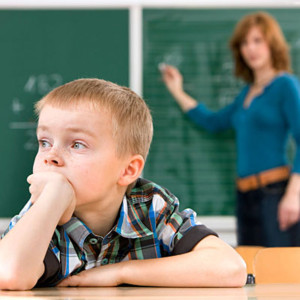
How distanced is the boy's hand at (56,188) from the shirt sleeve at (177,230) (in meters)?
0.25

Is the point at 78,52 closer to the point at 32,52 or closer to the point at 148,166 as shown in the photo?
the point at 32,52

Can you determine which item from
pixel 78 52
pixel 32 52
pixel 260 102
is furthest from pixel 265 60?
pixel 32 52

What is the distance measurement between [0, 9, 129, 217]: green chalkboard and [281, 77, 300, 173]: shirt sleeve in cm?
99

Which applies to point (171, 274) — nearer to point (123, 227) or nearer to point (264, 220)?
point (123, 227)

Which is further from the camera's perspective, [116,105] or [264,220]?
[264,220]

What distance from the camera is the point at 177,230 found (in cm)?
121

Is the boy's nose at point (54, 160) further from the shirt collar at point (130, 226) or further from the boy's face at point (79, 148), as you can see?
the shirt collar at point (130, 226)

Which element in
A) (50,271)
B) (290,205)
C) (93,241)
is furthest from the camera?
(290,205)

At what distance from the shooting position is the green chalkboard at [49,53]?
10.3 feet

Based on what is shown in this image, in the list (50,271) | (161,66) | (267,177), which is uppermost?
(161,66)

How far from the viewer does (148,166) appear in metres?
3.14

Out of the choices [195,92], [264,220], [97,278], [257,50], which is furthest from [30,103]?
[97,278]

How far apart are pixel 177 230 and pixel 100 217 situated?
188 millimetres

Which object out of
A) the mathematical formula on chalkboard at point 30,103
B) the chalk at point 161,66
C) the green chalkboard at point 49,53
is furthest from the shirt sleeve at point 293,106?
the mathematical formula on chalkboard at point 30,103
